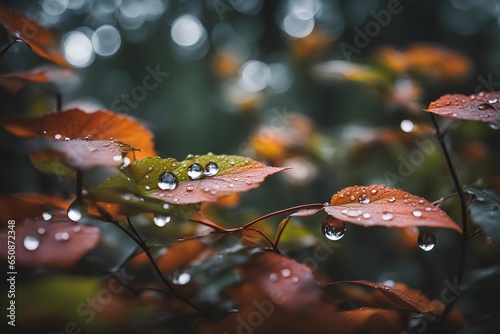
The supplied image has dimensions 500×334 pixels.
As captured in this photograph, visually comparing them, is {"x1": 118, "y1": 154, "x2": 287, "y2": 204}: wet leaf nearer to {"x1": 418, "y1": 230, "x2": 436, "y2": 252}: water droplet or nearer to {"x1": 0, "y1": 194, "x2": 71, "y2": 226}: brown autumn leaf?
{"x1": 0, "y1": 194, "x2": 71, "y2": 226}: brown autumn leaf

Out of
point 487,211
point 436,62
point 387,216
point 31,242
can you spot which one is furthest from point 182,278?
point 436,62

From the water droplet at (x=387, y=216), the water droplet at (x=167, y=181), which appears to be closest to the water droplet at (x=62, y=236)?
the water droplet at (x=167, y=181)

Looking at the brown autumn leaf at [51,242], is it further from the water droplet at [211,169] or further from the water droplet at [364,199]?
the water droplet at [364,199]

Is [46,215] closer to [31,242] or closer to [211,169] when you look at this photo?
[31,242]

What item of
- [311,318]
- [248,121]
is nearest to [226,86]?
[248,121]

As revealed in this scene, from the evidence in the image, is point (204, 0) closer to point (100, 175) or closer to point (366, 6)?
point (366, 6)

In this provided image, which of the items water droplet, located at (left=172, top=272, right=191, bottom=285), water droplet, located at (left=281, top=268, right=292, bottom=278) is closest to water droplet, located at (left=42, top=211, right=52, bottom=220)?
water droplet, located at (left=172, top=272, right=191, bottom=285)
